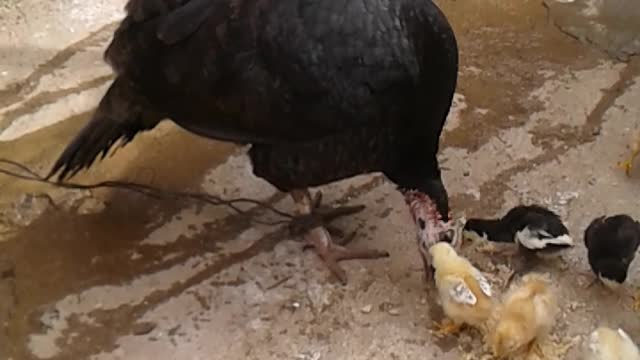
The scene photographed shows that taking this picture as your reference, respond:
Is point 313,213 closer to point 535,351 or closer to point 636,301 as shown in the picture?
point 535,351

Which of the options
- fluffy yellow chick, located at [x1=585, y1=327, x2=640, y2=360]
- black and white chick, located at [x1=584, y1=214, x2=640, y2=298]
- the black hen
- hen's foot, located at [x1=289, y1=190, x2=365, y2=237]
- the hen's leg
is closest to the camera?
fluffy yellow chick, located at [x1=585, y1=327, x2=640, y2=360]

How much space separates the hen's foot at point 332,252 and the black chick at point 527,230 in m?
0.31

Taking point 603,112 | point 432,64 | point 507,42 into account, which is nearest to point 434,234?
point 432,64

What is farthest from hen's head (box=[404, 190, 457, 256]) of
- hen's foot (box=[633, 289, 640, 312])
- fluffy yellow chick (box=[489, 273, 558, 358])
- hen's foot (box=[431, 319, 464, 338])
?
hen's foot (box=[633, 289, 640, 312])

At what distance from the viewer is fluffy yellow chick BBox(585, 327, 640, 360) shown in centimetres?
298

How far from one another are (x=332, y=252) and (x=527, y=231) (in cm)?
61

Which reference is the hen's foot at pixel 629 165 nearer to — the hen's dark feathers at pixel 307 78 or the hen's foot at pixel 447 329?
the hen's dark feathers at pixel 307 78

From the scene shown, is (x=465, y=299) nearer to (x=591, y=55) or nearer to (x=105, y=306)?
(x=105, y=306)

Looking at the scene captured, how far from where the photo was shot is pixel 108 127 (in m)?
3.70

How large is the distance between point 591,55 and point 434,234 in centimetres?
152

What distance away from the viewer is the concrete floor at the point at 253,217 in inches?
132

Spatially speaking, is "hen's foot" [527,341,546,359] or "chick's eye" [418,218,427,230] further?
"chick's eye" [418,218,427,230]

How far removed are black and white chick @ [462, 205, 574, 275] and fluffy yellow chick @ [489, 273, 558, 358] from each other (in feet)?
0.84

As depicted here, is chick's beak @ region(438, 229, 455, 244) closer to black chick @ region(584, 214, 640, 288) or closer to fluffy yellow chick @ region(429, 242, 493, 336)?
fluffy yellow chick @ region(429, 242, 493, 336)
